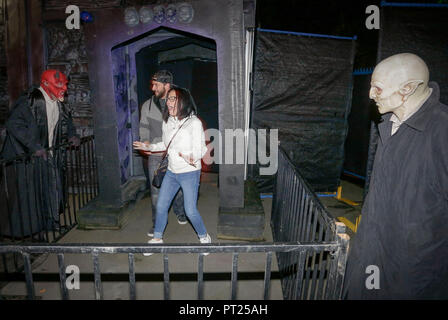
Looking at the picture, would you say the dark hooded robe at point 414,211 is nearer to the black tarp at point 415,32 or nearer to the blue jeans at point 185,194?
the blue jeans at point 185,194

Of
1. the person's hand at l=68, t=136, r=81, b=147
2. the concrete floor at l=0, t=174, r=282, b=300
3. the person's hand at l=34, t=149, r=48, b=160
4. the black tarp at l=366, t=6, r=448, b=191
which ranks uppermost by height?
the black tarp at l=366, t=6, r=448, b=191

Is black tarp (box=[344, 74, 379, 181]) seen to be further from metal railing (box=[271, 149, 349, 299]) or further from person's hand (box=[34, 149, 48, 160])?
person's hand (box=[34, 149, 48, 160])

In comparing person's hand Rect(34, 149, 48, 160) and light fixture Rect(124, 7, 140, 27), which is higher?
light fixture Rect(124, 7, 140, 27)

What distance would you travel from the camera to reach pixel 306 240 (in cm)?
245

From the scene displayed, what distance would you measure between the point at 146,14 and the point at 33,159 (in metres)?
2.63

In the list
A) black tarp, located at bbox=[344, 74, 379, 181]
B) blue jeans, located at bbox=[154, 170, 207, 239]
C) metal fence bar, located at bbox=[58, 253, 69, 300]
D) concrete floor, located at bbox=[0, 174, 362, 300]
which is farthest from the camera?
black tarp, located at bbox=[344, 74, 379, 181]

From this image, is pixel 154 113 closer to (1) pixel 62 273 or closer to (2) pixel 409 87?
(1) pixel 62 273

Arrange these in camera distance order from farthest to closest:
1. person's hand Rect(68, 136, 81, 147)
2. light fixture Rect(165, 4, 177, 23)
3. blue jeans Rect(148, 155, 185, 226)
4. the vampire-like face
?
person's hand Rect(68, 136, 81, 147) → blue jeans Rect(148, 155, 185, 226) → light fixture Rect(165, 4, 177, 23) → the vampire-like face

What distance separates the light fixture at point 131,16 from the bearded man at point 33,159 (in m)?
1.31

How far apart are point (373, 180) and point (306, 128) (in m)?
4.24

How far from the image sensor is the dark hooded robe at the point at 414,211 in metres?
1.69

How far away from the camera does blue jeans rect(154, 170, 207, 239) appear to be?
345cm

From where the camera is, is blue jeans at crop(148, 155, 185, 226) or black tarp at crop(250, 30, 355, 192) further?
black tarp at crop(250, 30, 355, 192)

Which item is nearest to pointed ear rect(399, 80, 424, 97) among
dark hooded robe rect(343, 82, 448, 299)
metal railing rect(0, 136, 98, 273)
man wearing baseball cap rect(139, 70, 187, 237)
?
dark hooded robe rect(343, 82, 448, 299)
